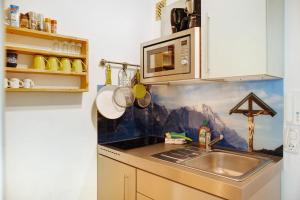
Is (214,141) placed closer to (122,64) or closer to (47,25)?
(122,64)

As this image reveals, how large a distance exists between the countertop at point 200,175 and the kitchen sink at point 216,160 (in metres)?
0.08

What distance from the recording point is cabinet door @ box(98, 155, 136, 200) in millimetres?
1519

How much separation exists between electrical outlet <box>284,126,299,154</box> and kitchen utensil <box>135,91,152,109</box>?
119 cm

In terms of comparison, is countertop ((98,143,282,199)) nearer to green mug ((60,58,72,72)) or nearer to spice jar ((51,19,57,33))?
green mug ((60,58,72,72))

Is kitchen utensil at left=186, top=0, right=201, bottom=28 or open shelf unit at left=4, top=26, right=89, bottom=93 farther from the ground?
kitchen utensil at left=186, top=0, right=201, bottom=28

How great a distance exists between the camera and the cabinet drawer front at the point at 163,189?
1.14 m

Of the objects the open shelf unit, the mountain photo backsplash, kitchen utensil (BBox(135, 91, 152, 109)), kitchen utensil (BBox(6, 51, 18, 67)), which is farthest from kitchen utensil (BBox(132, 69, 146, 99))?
kitchen utensil (BBox(6, 51, 18, 67))

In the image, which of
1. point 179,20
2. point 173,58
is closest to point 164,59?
point 173,58

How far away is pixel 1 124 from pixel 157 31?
6.29 feet

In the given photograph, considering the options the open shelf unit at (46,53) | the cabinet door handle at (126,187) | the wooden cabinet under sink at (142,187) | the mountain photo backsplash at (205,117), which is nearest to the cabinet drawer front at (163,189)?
the wooden cabinet under sink at (142,187)

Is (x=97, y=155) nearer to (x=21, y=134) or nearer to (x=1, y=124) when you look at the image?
(x=21, y=134)

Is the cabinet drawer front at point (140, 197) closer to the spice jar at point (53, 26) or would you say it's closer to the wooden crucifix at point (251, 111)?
the wooden crucifix at point (251, 111)

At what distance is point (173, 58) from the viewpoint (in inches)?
62.1

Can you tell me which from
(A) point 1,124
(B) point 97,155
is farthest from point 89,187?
(A) point 1,124
